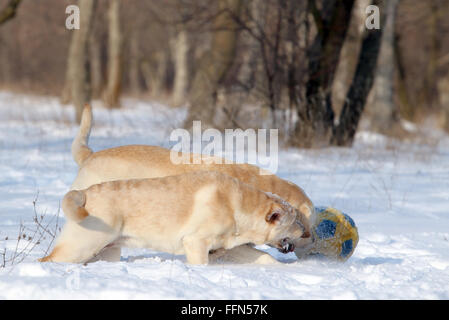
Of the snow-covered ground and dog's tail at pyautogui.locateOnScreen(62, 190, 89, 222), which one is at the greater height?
dog's tail at pyautogui.locateOnScreen(62, 190, 89, 222)

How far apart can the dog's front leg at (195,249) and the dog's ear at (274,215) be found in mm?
479

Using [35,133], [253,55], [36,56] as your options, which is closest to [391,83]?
[253,55]

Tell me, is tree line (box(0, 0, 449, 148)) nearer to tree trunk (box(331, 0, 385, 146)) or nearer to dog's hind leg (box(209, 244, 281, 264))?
tree trunk (box(331, 0, 385, 146))

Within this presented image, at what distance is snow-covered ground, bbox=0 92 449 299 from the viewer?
3.87 meters

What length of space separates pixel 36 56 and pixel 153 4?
16.2 metres

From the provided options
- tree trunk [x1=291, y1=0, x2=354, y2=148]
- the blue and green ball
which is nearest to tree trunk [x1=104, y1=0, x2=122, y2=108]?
tree trunk [x1=291, y1=0, x2=354, y2=148]

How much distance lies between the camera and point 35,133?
13422mm

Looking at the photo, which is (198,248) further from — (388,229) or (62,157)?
(62,157)

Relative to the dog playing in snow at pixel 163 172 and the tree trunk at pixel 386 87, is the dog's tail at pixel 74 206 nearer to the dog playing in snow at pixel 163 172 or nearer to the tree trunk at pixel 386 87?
the dog playing in snow at pixel 163 172

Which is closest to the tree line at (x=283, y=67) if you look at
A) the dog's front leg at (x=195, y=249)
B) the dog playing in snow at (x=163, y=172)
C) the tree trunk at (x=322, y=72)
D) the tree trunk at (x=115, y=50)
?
the tree trunk at (x=322, y=72)

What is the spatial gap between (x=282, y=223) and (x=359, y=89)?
8.49 metres

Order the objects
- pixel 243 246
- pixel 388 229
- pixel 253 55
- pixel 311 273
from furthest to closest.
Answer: pixel 253 55, pixel 388 229, pixel 243 246, pixel 311 273

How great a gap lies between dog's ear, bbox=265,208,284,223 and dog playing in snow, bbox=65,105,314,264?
1.17ft

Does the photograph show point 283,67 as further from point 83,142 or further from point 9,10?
point 83,142
